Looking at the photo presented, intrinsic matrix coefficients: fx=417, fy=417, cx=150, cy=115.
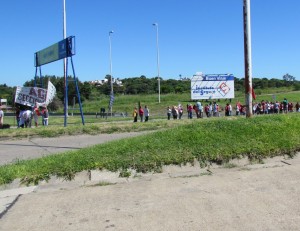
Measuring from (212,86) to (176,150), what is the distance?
42.5 metres

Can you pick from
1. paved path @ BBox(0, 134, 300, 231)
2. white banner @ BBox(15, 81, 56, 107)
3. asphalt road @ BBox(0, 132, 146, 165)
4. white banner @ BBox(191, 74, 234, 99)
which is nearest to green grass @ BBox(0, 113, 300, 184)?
paved path @ BBox(0, 134, 300, 231)

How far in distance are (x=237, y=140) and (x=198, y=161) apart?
1099 mm

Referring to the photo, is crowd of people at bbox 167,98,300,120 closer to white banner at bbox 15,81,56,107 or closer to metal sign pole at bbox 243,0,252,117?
white banner at bbox 15,81,56,107

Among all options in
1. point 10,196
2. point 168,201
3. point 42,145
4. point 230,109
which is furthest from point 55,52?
point 230,109

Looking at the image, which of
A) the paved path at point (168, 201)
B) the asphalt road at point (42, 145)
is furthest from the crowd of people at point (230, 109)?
the paved path at point (168, 201)

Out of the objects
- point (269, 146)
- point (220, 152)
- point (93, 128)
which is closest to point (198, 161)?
point (220, 152)

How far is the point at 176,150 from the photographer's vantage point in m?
7.75

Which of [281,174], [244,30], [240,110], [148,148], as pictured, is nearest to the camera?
[281,174]

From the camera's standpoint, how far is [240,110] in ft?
127

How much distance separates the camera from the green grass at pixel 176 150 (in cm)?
723

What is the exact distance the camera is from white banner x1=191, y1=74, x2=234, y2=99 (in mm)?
49281

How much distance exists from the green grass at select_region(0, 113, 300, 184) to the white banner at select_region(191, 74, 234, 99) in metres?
40.3

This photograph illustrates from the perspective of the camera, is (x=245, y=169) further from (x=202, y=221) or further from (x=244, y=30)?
(x=244, y=30)

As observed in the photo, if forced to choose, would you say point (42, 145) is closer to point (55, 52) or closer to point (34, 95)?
point (34, 95)
